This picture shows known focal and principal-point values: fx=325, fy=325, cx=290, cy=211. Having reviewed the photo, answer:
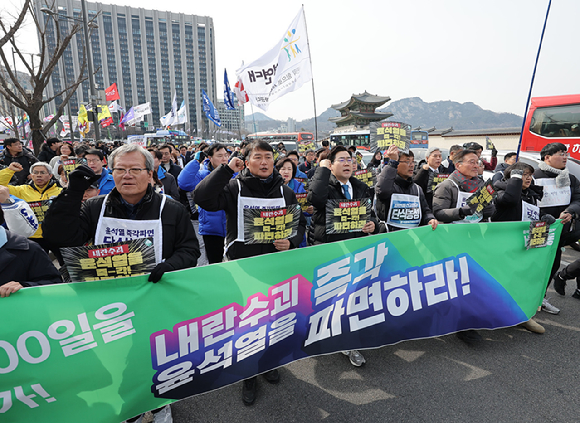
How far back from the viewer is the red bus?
10508mm

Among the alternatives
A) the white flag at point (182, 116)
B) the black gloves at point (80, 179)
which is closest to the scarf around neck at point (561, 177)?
the black gloves at point (80, 179)

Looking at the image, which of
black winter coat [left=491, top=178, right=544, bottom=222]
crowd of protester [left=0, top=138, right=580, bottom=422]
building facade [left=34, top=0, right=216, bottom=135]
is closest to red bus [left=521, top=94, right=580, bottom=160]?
crowd of protester [left=0, top=138, right=580, bottom=422]

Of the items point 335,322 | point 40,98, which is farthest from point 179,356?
point 40,98

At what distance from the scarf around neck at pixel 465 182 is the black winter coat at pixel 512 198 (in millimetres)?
287

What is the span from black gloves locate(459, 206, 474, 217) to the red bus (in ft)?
33.9

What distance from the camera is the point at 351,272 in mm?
2500

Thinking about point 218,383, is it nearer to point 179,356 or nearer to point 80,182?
point 179,356

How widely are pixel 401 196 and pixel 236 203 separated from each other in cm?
176

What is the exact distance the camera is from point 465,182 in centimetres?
343

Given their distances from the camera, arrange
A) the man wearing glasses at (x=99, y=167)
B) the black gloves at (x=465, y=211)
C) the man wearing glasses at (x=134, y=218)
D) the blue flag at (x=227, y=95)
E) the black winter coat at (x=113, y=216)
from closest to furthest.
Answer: the black winter coat at (x=113, y=216)
the man wearing glasses at (x=134, y=218)
the black gloves at (x=465, y=211)
the man wearing glasses at (x=99, y=167)
the blue flag at (x=227, y=95)

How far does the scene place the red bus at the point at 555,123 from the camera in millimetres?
10508

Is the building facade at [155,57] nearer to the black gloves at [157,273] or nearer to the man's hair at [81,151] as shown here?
the man's hair at [81,151]

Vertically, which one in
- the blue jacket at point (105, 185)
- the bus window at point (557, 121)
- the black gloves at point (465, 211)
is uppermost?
the bus window at point (557, 121)

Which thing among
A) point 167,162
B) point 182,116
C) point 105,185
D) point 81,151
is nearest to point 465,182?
point 105,185
